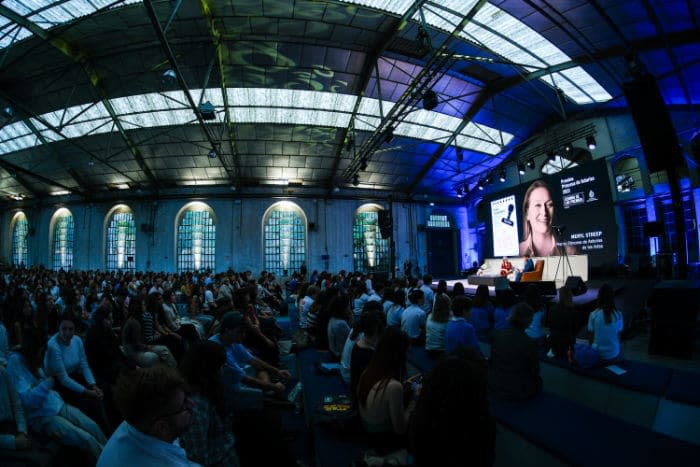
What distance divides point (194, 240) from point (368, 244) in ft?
29.1

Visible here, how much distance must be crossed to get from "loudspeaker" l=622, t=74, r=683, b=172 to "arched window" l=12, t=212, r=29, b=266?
26.2 metres

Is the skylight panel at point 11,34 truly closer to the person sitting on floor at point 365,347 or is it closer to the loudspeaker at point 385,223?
the person sitting on floor at point 365,347

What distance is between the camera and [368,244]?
17750 millimetres

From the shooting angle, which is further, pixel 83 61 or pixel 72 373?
pixel 83 61

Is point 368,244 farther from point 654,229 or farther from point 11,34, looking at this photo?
point 11,34

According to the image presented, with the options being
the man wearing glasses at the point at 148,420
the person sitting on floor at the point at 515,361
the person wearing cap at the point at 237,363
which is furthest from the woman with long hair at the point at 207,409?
the person sitting on floor at the point at 515,361

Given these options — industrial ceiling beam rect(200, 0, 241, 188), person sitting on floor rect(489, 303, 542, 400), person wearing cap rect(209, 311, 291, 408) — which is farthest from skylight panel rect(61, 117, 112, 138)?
person sitting on floor rect(489, 303, 542, 400)

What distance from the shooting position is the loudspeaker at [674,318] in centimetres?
485

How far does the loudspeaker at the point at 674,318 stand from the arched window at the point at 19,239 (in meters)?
26.2

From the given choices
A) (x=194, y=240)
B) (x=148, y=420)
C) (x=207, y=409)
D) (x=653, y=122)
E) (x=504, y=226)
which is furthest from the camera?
(x=194, y=240)

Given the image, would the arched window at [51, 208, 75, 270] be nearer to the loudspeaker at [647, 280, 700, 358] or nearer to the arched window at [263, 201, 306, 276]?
the arched window at [263, 201, 306, 276]

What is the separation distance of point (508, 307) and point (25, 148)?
19.2 m

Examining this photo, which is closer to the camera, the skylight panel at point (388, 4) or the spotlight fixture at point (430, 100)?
the skylight panel at point (388, 4)

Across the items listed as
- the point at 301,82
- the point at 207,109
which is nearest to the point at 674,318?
the point at 207,109
